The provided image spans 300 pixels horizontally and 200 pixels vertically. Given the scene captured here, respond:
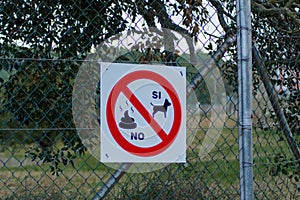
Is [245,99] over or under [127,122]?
over

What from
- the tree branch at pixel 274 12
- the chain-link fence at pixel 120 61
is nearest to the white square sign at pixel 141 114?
the chain-link fence at pixel 120 61

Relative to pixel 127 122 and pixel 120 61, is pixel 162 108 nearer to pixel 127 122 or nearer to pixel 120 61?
pixel 127 122

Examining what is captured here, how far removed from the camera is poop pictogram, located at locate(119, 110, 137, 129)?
2457mm

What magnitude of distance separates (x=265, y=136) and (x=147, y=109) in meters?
1.05

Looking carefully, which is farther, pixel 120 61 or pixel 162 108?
pixel 120 61

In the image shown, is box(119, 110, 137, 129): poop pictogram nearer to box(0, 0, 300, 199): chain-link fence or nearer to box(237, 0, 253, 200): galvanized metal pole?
box(0, 0, 300, 199): chain-link fence

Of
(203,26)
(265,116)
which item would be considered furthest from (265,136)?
(203,26)

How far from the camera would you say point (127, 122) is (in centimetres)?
246

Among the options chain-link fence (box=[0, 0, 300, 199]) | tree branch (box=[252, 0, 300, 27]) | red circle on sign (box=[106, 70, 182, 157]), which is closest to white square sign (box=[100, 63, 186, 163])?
red circle on sign (box=[106, 70, 182, 157])

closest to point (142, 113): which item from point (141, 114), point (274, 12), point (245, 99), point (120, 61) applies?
point (141, 114)

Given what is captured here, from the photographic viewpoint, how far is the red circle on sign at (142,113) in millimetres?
2455

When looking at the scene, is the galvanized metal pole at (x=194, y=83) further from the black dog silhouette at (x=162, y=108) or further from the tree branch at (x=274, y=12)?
the tree branch at (x=274, y=12)

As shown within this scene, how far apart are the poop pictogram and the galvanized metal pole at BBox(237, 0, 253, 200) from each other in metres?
0.56

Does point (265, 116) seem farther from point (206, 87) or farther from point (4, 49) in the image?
point (4, 49)
